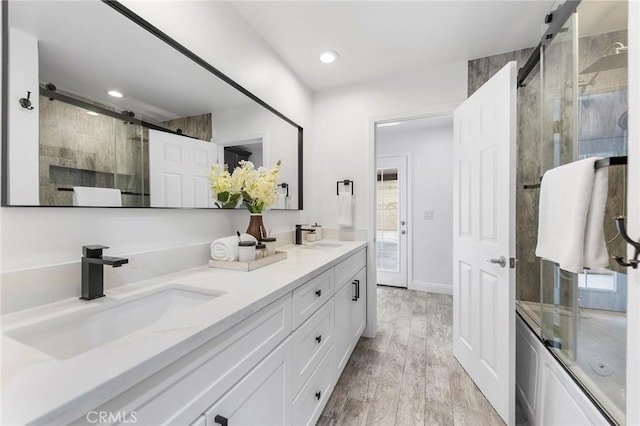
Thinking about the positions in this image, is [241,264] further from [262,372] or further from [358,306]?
[358,306]

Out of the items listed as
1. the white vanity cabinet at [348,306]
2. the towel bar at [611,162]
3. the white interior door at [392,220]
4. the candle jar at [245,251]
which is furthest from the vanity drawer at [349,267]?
the white interior door at [392,220]

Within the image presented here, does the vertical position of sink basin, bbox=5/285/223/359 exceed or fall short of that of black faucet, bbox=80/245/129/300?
it falls short

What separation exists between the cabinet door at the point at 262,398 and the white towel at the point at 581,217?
1.15 metres

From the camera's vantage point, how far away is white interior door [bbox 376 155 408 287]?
4.10 metres

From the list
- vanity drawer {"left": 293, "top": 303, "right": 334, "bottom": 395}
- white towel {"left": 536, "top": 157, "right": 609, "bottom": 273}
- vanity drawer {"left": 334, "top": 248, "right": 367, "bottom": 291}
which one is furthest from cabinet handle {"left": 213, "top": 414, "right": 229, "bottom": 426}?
white towel {"left": 536, "top": 157, "right": 609, "bottom": 273}

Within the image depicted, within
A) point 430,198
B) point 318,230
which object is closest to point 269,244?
point 318,230

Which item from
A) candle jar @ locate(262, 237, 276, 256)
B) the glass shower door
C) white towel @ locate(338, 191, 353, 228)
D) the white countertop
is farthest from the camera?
white towel @ locate(338, 191, 353, 228)

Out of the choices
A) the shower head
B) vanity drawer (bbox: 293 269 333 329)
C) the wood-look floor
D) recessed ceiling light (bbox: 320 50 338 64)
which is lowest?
the wood-look floor

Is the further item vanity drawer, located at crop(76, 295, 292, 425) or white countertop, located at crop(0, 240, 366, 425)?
vanity drawer, located at crop(76, 295, 292, 425)

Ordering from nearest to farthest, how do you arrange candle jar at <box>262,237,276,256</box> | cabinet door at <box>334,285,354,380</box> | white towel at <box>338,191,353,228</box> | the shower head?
1. the shower head
2. candle jar at <box>262,237,276,256</box>
3. cabinet door at <box>334,285,354,380</box>
4. white towel at <box>338,191,353,228</box>

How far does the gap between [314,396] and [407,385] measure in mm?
805

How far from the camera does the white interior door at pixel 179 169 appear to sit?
4.07 ft

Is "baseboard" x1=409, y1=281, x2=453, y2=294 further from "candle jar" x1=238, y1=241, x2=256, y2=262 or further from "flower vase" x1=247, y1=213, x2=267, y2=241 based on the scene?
"candle jar" x1=238, y1=241, x2=256, y2=262

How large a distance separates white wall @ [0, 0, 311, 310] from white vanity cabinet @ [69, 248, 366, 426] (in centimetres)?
62
